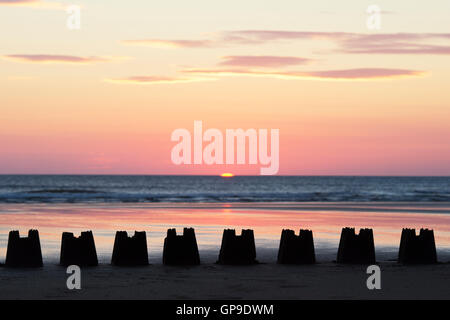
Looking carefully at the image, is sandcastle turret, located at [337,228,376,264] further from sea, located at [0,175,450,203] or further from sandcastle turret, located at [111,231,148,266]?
sea, located at [0,175,450,203]

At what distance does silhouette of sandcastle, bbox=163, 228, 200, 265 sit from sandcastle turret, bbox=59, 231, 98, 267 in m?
1.14

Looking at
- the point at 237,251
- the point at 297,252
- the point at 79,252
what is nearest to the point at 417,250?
the point at 297,252

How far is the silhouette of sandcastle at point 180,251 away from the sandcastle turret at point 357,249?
7.95 ft

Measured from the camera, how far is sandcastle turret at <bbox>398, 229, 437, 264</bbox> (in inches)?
566

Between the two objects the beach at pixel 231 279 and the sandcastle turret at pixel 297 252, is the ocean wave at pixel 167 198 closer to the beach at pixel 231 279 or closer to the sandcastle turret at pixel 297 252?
the beach at pixel 231 279

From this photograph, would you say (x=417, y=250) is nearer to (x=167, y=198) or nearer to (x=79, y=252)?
(x=79, y=252)

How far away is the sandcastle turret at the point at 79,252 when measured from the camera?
13.4 m

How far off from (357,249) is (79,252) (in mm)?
4483

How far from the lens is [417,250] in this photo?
14461mm

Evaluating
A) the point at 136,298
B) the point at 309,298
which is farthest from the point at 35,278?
the point at 309,298

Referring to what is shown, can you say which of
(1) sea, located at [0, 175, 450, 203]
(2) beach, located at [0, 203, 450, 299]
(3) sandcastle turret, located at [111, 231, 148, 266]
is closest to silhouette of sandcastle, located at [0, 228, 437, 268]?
(3) sandcastle turret, located at [111, 231, 148, 266]

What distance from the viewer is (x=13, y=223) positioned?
25500 millimetres

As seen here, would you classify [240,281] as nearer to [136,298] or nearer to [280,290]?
[280,290]

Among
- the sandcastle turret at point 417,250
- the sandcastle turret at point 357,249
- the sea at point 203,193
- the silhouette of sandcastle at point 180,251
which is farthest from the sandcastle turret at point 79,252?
the sea at point 203,193
